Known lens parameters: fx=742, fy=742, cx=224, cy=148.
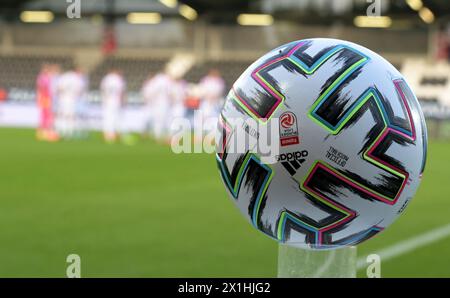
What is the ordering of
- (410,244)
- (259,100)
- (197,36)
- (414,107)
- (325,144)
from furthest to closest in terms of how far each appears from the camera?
1. (197,36)
2. (410,244)
3. (414,107)
4. (259,100)
5. (325,144)

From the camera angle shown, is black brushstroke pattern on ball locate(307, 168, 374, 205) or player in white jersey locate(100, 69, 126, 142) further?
player in white jersey locate(100, 69, 126, 142)

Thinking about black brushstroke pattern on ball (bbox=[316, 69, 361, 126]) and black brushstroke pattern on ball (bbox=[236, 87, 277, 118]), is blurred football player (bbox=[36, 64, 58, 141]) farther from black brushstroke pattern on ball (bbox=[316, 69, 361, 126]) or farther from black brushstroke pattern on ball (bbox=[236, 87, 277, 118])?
black brushstroke pattern on ball (bbox=[316, 69, 361, 126])

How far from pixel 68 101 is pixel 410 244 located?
47.4 ft

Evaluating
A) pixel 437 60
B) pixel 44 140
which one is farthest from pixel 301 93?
pixel 437 60

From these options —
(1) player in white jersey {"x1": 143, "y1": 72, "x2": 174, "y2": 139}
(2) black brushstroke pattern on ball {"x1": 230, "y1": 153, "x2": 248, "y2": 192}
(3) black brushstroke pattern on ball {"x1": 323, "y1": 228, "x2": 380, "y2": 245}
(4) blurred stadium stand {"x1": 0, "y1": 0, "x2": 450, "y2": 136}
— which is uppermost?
(4) blurred stadium stand {"x1": 0, "y1": 0, "x2": 450, "y2": 136}

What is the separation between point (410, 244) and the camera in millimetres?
5633

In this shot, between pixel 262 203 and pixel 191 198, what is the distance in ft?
17.8

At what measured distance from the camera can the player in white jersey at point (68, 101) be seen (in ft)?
61.2

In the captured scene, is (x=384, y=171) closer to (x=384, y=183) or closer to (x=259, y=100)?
(x=384, y=183)

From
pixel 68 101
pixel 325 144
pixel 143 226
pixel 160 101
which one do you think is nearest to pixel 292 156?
pixel 325 144

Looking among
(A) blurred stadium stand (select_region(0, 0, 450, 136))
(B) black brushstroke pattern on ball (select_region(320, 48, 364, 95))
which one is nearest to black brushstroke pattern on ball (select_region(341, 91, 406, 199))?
(B) black brushstroke pattern on ball (select_region(320, 48, 364, 95))

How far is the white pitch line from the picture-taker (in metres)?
5.10

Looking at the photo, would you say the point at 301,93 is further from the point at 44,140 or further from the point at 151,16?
the point at 151,16

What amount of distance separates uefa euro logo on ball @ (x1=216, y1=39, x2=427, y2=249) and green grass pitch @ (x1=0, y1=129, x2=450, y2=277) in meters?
2.00
